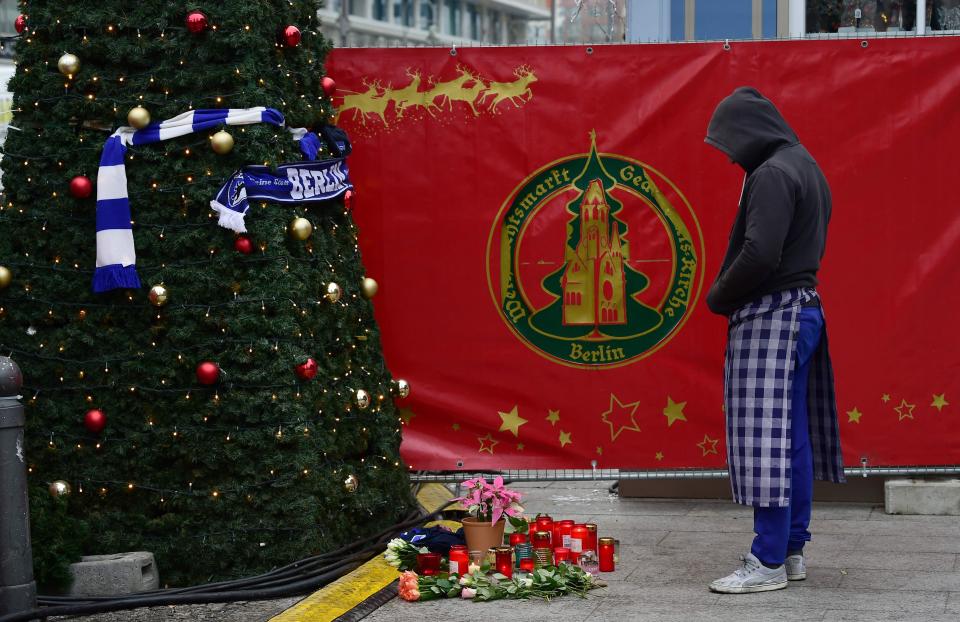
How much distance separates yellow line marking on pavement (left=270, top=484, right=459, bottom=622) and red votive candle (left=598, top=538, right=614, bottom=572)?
3.02 feet

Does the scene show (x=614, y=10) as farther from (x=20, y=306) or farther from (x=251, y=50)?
(x=20, y=306)

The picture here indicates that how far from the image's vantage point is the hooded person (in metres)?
5.62

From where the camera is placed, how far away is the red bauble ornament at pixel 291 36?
6.24m

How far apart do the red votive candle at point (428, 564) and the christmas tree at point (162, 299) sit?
44 cm

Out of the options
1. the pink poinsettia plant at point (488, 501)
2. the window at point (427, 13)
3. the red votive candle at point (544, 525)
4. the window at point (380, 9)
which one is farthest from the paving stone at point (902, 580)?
the window at point (427, 13)

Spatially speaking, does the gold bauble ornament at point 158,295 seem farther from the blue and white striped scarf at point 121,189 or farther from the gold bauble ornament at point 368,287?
the gold bauble ornament at point 368,287

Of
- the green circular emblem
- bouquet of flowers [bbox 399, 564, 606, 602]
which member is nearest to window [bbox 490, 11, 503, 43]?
the green circular emblem

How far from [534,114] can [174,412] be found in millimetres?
2411

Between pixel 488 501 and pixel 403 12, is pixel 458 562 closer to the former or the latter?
pixel 488 501

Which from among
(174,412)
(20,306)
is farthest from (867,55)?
(20,306)

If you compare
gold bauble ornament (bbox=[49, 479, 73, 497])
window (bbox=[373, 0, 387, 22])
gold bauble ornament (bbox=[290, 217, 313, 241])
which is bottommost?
gold bauble ornament (bbox=[49, 479, 73, 497])

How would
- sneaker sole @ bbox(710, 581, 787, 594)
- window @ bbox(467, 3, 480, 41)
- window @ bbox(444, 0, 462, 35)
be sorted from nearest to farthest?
1. sneaker sole @ bbox(710, 581, 787, 594)
2. window @ bbox(444, 0, 462, 35)
3. window @ bbox(467, 3, 480, 41)

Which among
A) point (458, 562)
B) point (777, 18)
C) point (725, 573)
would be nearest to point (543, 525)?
point (458, 562)

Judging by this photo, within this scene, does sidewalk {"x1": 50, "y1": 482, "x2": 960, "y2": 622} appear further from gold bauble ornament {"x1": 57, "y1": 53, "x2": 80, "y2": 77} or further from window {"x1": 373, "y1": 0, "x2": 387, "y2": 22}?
window {"x1": 373, "y1": 0, "x2": 387, "y2": 22}
